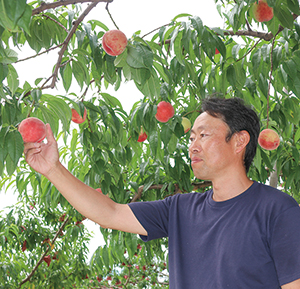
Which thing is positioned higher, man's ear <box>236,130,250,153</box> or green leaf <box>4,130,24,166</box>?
green leaf <box>4,130,24,166</box>

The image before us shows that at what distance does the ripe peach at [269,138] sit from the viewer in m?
1.58

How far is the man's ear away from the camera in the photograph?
122cm

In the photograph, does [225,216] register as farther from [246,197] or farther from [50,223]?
[50,223]

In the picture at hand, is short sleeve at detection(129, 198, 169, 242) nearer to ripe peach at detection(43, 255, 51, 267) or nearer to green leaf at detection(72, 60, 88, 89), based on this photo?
green leaf at detection(72, 60, 88, 89)

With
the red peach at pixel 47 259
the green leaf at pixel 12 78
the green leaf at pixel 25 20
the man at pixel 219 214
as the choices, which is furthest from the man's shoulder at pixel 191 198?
the red peach at pixel 47 259

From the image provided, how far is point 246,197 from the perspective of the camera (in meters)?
1.11

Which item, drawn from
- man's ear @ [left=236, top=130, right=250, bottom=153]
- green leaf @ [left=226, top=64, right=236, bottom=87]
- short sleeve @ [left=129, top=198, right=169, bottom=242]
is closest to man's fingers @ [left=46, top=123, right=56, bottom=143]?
short sleeve @ [left=129, top=198, right=169, bottom=242]

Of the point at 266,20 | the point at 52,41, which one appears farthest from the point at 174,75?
the point at 52,41

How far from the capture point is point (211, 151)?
3.81 feet

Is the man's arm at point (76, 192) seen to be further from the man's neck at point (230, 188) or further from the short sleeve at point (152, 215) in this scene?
the man's neck at point (230, 188)

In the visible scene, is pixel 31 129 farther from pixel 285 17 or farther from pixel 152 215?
pixel 285 17

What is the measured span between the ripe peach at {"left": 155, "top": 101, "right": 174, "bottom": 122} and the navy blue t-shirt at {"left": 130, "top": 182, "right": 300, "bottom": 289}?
41 cm

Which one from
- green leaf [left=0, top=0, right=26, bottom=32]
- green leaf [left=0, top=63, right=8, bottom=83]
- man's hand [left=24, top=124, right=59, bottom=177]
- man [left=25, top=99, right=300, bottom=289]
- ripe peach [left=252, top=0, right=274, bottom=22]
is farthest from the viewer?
ripe peach [left=252, top=0, right=274, bottom=22]

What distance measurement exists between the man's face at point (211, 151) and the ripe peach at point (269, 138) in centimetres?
43
